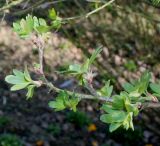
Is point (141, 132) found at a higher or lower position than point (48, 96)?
lower

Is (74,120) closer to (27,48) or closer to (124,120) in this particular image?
(27,48)

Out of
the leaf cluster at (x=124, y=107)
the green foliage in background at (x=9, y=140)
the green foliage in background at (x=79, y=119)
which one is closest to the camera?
the leaf cluster at (x=124, y=107)

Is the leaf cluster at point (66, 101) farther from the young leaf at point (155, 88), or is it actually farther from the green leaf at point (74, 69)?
the young leaf at point (155, 88)

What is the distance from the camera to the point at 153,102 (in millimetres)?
1225

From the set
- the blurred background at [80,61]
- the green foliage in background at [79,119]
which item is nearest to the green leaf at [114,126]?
the blurred background at [80,61]

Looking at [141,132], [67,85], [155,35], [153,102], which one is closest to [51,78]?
[67,85]

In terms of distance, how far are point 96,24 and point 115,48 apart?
A: 47 cm

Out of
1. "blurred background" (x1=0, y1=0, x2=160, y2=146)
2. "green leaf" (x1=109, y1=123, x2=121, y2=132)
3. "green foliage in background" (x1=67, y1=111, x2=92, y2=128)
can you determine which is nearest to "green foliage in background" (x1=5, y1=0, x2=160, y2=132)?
"green leaf" (x1=109, y1=123, x2=121, y2=132)

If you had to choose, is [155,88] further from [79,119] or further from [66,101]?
[79,119]

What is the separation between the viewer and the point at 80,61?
589 centimetres

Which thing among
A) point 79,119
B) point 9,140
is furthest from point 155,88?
point 79,119

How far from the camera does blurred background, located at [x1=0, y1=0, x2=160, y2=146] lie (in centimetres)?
478

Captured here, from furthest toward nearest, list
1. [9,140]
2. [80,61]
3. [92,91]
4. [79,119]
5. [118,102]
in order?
[80,61] → [79,119] → [9,140] → [92,91] → [118,102]

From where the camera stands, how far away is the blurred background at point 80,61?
4.78 meters
